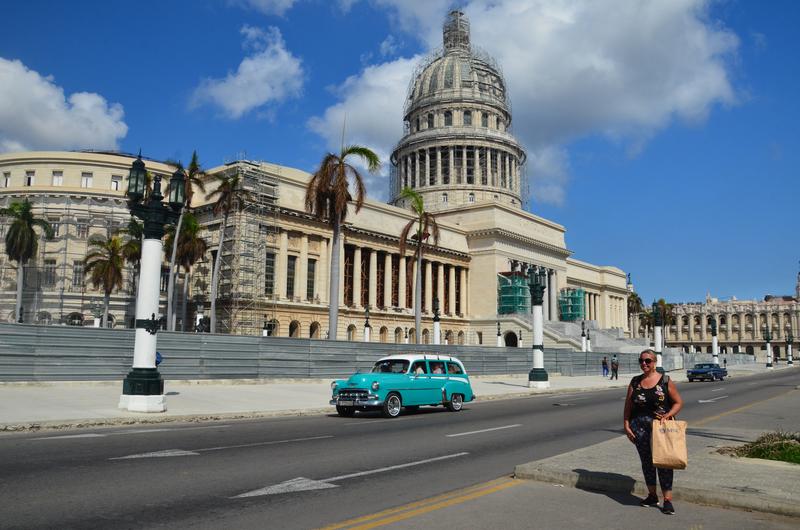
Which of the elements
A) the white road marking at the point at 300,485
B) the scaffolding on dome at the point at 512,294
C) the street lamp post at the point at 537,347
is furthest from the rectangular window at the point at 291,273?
the white road marking at the point at 300,485

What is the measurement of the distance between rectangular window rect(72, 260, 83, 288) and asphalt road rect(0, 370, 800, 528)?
44.7m

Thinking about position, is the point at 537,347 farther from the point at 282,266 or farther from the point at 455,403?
the point at 282,266

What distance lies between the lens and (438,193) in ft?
329

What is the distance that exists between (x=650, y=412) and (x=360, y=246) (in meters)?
59.4

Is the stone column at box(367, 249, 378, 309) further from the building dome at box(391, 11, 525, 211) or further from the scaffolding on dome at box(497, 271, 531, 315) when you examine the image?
the building dome at box(391, 11, 525, 211)

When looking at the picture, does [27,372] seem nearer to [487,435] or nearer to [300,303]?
[487,435]

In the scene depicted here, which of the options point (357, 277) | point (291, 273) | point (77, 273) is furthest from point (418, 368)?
point (357, 277)

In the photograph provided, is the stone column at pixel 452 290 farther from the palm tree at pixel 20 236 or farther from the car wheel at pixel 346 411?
the car wheel at pixel 346 411

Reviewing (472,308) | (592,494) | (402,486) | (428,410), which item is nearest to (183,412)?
(428,410)

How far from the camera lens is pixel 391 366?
19656mm

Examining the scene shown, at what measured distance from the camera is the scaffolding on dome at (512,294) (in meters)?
77.2

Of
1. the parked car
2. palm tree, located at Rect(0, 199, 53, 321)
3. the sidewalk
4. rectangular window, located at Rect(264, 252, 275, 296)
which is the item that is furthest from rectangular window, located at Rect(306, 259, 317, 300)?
the parked car

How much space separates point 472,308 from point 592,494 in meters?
73.1

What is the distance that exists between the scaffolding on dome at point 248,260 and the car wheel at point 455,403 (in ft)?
115
